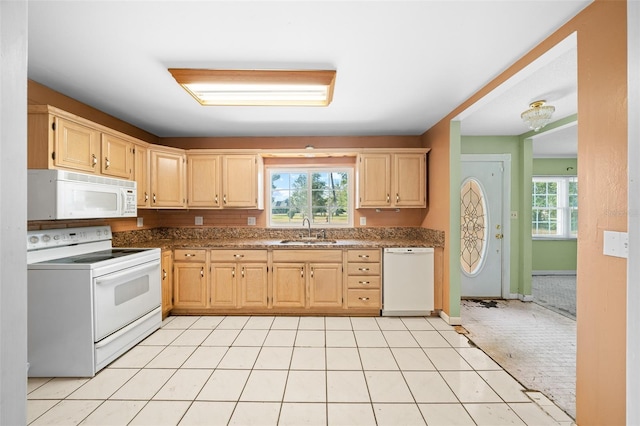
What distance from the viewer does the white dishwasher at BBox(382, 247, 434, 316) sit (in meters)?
3.43

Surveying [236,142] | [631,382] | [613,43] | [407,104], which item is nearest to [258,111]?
[236,142]

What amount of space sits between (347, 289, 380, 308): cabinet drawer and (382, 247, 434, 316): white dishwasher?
9cm

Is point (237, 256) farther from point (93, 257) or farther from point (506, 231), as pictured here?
point (506, 231)

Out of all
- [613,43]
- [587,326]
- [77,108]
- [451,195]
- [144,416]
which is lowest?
[144,416]

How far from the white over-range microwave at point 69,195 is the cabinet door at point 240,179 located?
4.17 feet

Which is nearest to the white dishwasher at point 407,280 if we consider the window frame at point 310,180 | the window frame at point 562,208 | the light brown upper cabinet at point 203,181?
the window frame at point 310,180

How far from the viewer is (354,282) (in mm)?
3445

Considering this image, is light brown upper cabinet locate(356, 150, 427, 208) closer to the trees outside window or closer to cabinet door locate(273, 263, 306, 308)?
the trees outside window

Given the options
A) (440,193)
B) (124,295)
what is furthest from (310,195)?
(124,295)

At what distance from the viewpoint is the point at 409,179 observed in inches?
148

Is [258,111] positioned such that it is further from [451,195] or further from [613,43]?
[613,43]

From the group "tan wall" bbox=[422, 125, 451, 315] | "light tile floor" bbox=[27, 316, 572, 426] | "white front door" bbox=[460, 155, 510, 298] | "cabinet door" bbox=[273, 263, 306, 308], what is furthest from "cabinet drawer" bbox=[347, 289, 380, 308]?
"white front door" bbox=[460, 155, 510, 298]

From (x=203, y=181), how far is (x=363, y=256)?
241cm

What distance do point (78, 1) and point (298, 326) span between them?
125 inches
